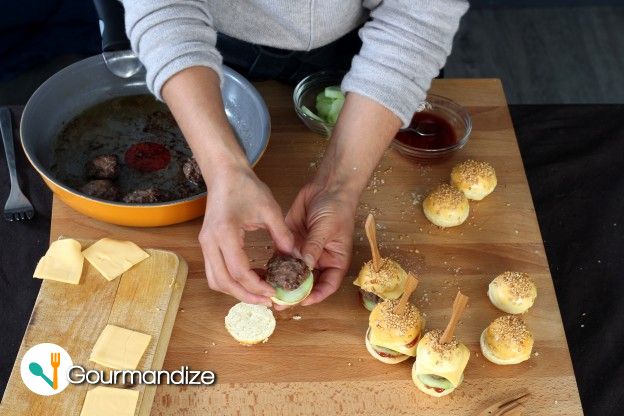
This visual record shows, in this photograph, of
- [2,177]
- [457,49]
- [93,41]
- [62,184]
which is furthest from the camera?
[457,49]

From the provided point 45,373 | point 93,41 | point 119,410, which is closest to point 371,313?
point 119,410

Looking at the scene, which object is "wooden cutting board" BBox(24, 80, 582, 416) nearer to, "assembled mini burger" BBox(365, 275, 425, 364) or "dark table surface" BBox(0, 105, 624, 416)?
"assembled mini burger" BBox(365, 275, 425, 364)

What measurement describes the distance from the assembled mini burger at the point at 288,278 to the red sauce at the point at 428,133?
57 cm

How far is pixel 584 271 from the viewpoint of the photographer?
1867 mm

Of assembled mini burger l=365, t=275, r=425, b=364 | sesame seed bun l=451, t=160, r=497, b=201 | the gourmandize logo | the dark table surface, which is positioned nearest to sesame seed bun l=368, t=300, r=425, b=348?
assembled mini burger l=365, t=275, r=425, b=364

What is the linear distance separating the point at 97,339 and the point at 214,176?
0.42 m

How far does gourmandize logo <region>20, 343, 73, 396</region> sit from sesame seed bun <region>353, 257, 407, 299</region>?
64 cm

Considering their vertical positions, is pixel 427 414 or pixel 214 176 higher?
pixel 214 176

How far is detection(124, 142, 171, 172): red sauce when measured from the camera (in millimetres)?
1706

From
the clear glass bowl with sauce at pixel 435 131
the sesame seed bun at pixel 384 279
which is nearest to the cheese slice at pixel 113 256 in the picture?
the sesame seed bun at pixel 384 279

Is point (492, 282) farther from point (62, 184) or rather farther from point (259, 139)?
point (62, 184)

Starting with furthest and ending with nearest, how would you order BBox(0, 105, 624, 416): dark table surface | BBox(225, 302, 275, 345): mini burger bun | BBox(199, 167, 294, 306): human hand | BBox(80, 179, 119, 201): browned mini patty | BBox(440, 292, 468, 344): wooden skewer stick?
BBox(0, 105, 624, 416): dark table surface → BBox(80, 179, 119, 201): browned mini patty → BBox(225, 302, 275, 345): mini burger bun → BBox(199, 167, 294, 306): human hand → BBox(440, 292, 468, 344): wooden skewer stick

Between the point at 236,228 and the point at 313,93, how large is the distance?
69 centimetres

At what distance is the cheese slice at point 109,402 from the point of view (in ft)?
4.36
